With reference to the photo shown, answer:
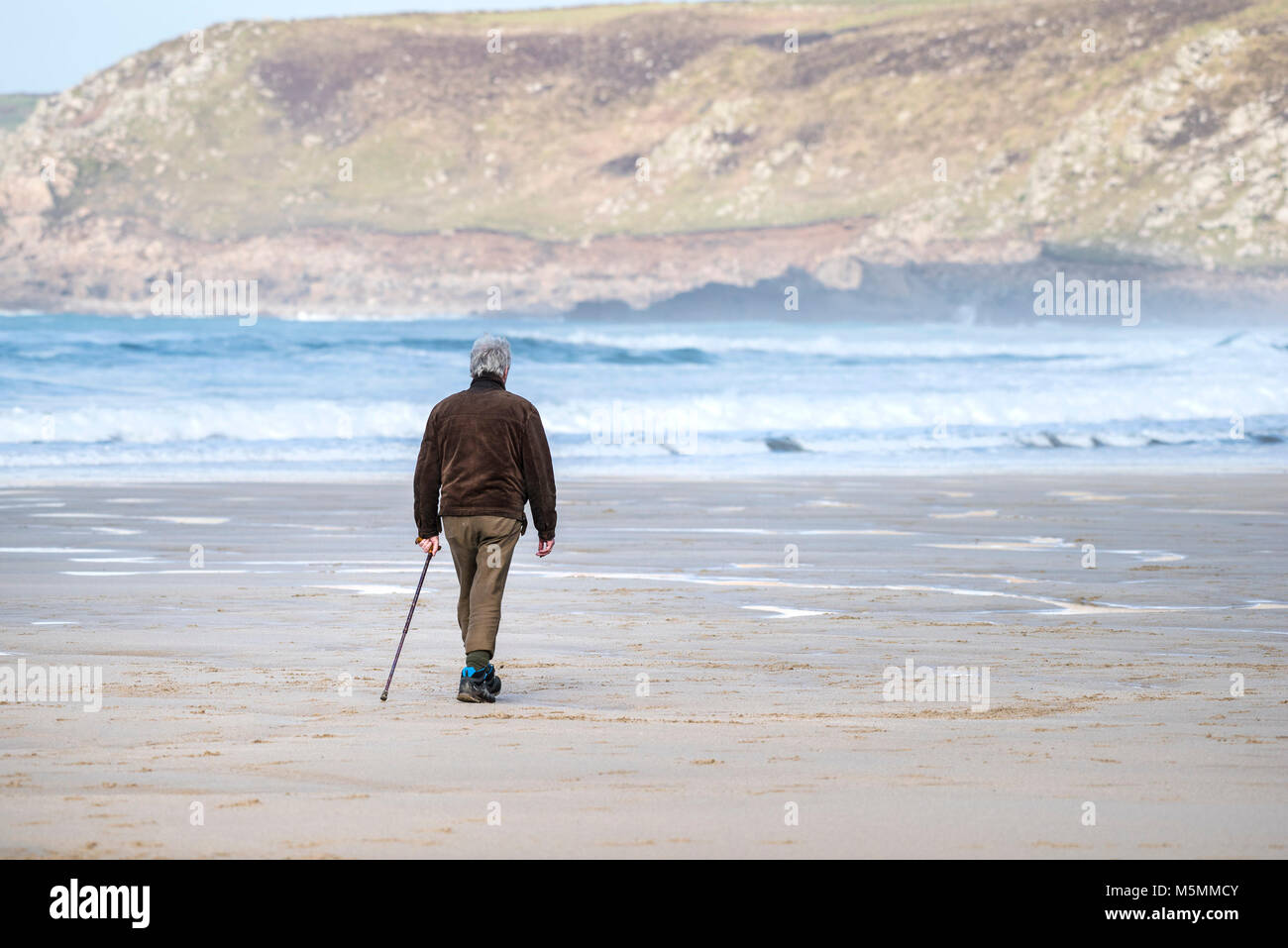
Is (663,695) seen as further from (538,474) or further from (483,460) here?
(483,460)

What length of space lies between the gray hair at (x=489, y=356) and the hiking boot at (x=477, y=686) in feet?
4.30

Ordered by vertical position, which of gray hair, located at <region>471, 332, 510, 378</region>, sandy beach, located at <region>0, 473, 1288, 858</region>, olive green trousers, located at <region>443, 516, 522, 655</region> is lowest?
sandy beach, located at <region>0, 473, 1288, 858</region>

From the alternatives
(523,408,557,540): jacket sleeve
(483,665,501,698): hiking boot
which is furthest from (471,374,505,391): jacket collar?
(483,665,501,698): hiking boot

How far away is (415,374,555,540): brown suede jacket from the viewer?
25.6ft

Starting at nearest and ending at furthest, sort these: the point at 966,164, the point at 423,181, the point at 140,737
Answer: the point at 140,737 → the point at 966,164 → the point at 423,181

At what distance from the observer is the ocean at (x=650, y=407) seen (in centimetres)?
2441

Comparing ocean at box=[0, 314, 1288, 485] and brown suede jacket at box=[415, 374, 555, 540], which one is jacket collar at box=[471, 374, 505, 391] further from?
ocean at box=[0, 314, 1288, 485]

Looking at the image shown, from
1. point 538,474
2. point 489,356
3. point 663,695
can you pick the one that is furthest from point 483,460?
point 663,695

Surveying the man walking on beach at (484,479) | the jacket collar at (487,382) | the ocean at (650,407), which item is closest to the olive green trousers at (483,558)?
the man walking on beach at (484,479)

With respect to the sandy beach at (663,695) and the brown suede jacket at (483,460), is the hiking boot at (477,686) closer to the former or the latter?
the sandy beach at (663,695)
